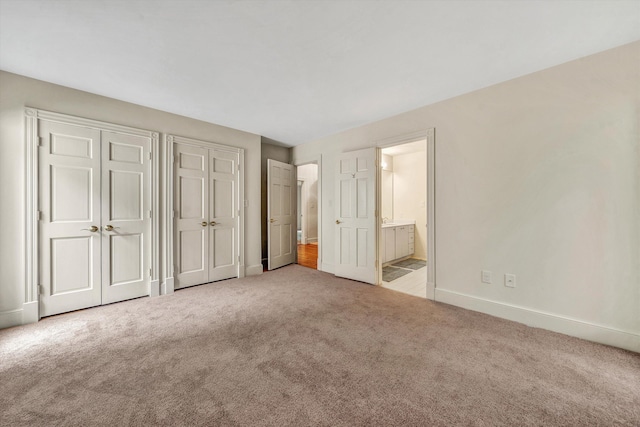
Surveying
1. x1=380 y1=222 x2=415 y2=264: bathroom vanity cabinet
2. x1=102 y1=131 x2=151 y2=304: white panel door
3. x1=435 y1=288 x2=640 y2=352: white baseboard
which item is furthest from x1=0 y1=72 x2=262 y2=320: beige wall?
x1=435 y1=288 x2=640 y2=352: white baseboard

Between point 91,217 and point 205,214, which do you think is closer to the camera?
point 91,217

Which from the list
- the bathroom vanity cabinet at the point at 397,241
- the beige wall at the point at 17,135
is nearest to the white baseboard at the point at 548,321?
the bathroom vanity cabinet at the point at 397,241

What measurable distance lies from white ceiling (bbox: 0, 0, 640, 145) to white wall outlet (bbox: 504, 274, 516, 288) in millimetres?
2077

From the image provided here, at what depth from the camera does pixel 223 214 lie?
396 cm

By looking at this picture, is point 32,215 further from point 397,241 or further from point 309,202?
point 309,202

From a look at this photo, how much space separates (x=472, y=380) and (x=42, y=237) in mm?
4206

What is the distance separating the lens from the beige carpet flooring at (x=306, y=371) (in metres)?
1.36

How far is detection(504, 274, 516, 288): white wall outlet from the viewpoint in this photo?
2.52 m

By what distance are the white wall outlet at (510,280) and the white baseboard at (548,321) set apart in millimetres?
208

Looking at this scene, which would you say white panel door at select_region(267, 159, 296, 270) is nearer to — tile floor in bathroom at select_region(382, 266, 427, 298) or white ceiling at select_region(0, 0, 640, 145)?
white ceiling at select_region(0, 0, 640, 145)

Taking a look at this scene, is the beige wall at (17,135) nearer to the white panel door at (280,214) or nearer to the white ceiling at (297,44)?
the white ceiling at (297,44)

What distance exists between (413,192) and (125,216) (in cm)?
557

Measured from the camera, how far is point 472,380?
64.1 inches

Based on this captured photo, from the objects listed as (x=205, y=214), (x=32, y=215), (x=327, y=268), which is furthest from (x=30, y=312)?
(x=327, y=268)
